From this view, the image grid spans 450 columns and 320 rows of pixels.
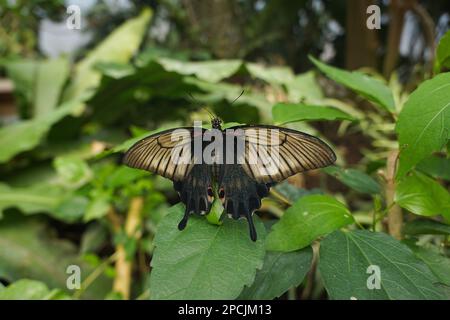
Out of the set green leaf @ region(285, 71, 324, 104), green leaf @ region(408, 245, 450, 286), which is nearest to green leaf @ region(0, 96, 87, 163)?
green leaf @ region(285, 71, 324, 104)

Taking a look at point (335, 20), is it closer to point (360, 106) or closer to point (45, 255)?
point (360, 106)

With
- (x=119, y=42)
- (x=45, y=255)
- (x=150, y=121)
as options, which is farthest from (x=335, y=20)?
(x=45, y=255)

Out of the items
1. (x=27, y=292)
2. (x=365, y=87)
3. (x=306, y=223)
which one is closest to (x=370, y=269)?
(x=306, y=223)

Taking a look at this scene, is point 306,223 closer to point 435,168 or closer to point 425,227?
point 425,227

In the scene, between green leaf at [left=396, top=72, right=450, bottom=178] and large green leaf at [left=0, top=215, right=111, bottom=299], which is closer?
green leaf at [left=396, top=72, right=450, bottom=178]

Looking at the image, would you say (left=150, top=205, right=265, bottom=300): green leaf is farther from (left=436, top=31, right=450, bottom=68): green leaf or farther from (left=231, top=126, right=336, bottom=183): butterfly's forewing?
(left=436, top=31, right=450, bottom=68): green leaf
